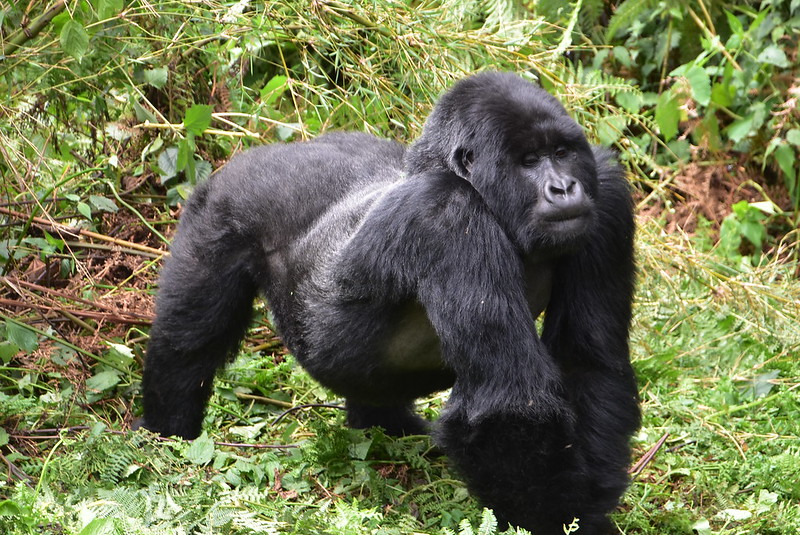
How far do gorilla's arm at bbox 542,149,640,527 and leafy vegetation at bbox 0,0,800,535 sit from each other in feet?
1.08

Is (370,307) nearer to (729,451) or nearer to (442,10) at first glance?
(729,451)

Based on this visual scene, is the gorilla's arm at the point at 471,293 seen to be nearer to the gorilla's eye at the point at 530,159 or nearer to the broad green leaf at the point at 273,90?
the gorilla's eye at the point at 530,159

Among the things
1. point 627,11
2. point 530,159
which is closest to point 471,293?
point 530,159

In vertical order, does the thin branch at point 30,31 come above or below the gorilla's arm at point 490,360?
above

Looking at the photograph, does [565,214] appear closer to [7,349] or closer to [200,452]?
[200,452]

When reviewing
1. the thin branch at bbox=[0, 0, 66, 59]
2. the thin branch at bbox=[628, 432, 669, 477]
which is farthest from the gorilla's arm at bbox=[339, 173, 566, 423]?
the thin branch at bbox=[0, 0, 66, 59]

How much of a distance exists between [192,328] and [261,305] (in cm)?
132

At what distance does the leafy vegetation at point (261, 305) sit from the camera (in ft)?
11.2

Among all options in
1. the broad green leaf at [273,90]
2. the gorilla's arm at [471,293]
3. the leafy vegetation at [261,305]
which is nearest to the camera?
the gorilla's arm at [471,293]

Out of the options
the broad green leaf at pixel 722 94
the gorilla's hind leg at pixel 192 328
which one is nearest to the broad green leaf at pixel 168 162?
the gorilla's hind leg at pixel 192 328

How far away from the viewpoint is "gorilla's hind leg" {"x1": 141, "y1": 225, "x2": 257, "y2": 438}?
374 cm

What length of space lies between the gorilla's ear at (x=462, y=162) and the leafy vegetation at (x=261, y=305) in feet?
3.66

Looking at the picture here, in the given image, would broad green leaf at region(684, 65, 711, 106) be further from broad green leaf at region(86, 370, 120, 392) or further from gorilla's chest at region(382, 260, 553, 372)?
broad green leaf at region(86, 370, 120, 392)

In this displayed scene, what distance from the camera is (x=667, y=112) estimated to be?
604 centimetres
